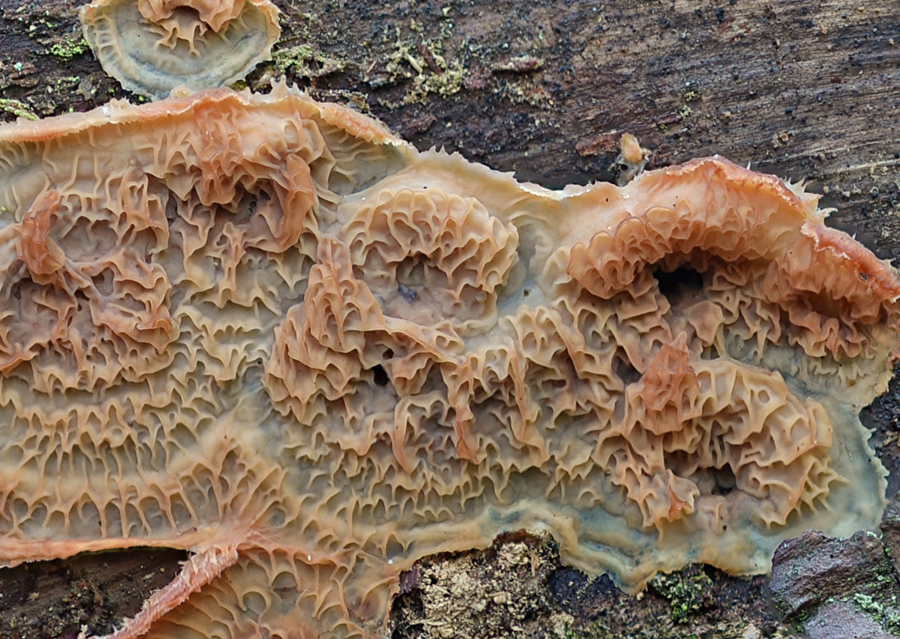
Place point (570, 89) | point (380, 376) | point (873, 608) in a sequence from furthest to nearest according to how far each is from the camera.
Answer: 1. point (570, 89)
2. point (380, 376)
3. point (873, 608)

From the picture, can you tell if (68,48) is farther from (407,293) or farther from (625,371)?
(625,371)

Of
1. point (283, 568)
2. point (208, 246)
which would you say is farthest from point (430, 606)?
point (208, 246)

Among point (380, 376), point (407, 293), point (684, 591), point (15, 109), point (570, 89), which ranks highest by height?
point (570, 89)

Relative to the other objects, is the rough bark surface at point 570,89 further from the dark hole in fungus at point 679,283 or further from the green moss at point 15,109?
the dark hole in fungus at point 679,283

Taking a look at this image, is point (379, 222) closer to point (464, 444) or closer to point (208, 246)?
point (208, 246)

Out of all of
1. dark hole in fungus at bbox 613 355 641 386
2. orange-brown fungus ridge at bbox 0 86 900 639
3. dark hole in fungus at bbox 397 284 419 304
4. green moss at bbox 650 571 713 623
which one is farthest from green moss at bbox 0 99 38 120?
green moss at bbox 650 571 713 623

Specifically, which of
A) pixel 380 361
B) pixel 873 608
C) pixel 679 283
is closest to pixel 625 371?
pixel 679 283

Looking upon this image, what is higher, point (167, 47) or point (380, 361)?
point (167, 47)
